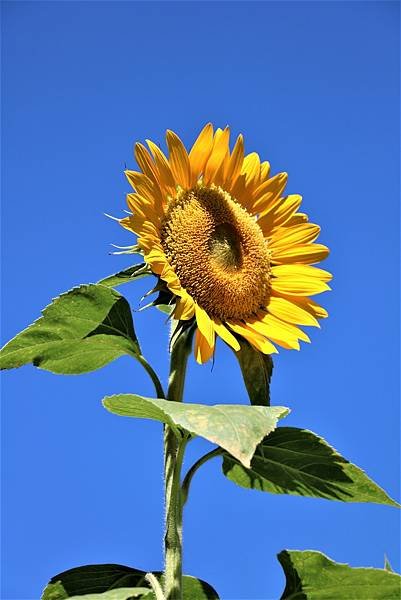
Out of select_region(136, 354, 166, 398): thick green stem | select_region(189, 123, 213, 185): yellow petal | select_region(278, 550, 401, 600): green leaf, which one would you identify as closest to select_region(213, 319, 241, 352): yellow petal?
select_region(136, 354, 166, 398): thick green stem

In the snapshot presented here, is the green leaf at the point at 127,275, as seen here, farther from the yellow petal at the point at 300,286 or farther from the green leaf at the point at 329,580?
the green leaf at the point at 329,580

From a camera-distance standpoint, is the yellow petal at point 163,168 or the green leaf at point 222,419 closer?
the green leaf at point 222,419

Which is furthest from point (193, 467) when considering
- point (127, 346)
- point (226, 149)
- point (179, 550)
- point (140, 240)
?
point (226, 149)

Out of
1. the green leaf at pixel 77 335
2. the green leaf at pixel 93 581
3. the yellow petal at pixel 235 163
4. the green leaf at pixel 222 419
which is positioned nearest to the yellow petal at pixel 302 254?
the yellow petal at pixel 235 163

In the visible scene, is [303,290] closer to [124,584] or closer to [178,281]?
[178,281]

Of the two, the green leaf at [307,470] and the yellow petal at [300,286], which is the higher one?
the yellow petal at [300,286]

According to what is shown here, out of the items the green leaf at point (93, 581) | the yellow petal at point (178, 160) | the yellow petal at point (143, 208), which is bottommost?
the green leaf at point (93, 581)

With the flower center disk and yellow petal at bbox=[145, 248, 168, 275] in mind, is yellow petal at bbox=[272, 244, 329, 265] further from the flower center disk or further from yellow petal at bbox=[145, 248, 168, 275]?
yellow petal at bbox=[145, 248, 168, 275]
